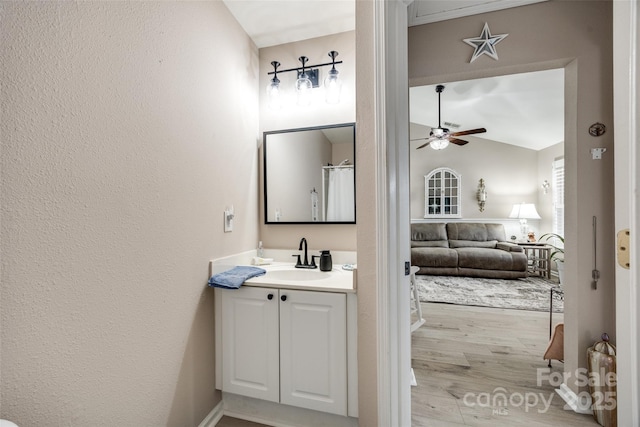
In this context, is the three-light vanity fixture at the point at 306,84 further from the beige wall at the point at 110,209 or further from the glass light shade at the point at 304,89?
the beige wall at the point at 110,209

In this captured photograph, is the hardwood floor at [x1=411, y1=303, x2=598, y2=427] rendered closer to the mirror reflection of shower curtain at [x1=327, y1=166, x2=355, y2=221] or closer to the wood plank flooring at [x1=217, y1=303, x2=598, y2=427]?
the wood plank flooring at [x1=217, y1=303, x2=598, y2=427]

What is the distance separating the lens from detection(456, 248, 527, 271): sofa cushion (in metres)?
4.85

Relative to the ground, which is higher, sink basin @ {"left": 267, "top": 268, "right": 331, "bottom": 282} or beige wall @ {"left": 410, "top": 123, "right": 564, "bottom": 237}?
beige wall @ {"left": 410, "top": 123, "right": 564, "bottom": 237}

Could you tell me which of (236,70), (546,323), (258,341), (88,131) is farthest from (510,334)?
(88,131)

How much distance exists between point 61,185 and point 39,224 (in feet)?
0.44

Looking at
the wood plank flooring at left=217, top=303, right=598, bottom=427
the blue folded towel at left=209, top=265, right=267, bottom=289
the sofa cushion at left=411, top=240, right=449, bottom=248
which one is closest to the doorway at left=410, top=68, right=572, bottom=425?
the wood plank flooring at left=217, top=303, right=598, bottom=427

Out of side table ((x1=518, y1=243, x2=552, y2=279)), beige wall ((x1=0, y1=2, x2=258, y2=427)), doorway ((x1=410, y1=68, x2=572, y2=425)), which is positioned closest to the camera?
beige wall ((x1=0, y1=2, x2=258, y2=427))

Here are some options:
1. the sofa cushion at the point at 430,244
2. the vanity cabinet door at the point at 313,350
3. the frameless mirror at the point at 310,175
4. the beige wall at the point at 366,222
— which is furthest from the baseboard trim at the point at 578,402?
the sofa cushion at the point at 430,244

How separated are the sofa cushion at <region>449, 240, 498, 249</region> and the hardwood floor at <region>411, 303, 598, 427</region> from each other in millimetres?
2580

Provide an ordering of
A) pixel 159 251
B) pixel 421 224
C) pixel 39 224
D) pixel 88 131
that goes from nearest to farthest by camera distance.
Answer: pixel 39 224 → pixel 88 131 → pixel 159 251 → pixel 421 224

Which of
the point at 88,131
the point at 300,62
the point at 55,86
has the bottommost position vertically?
the point at 88,131

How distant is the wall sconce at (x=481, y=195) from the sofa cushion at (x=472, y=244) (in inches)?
36.9

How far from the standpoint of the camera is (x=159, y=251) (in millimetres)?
1241

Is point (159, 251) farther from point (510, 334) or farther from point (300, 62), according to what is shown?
point (510, 334)
